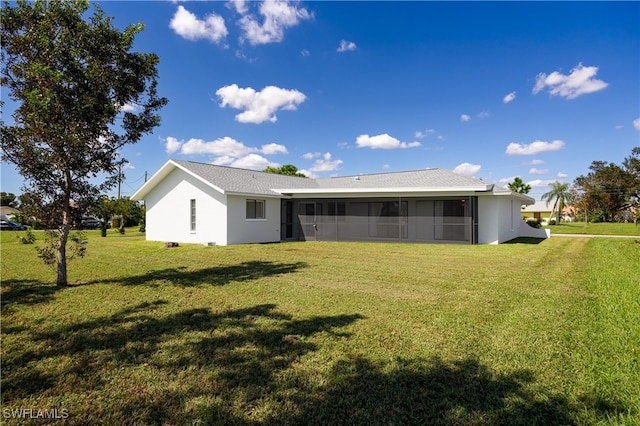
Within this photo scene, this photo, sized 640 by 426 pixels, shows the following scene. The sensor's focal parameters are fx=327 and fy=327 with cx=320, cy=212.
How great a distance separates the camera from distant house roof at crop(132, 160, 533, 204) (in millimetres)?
16547

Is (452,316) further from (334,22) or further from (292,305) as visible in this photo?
(334,22)

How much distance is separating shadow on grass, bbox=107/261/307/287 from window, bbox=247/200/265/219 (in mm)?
7567

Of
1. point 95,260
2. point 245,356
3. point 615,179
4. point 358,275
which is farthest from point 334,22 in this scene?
point 615,179

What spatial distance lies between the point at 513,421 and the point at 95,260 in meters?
12.7

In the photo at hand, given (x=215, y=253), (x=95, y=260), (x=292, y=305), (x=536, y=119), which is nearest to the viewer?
(x=292, y=305)

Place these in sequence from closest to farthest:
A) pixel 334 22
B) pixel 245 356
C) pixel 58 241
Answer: pixel 245 356 < pixel 58 241 < pixel 334 22

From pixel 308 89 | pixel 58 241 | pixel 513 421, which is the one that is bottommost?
pixel 513 421

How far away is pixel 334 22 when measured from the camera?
16062 millimetres

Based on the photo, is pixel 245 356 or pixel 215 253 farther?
pixel 215 253

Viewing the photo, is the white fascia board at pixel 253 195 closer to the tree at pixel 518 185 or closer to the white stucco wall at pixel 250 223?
the white stucco wall at pixel 250 223

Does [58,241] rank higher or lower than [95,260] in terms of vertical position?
higher

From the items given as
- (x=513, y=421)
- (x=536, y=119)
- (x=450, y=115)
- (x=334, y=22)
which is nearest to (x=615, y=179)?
(x=536, y=119)

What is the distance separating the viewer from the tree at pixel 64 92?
263 inches

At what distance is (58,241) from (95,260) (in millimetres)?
3761
